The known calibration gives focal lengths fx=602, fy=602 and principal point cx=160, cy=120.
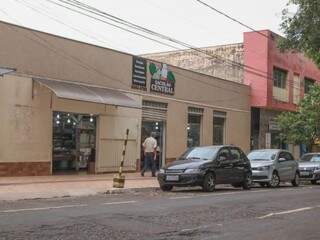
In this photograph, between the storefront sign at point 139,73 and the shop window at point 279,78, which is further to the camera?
the shop window at point 279,78

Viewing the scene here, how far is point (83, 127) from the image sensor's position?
964 inches

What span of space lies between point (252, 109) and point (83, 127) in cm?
1630

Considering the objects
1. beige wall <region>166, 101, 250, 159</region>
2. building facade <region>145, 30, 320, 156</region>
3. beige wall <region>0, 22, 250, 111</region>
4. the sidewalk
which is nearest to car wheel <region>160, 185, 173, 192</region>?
the sidewalk

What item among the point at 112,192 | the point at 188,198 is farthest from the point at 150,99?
the point at 188,198

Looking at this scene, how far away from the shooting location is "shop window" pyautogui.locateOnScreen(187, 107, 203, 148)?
3127 centimetres

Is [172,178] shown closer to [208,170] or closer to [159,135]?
[208,170]

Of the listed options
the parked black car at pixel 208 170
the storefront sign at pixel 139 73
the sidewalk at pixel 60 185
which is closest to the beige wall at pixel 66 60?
the storefront sign at pixel 139 73

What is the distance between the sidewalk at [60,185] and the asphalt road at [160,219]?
1.14 meters

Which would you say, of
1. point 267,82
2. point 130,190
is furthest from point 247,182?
point 267,82

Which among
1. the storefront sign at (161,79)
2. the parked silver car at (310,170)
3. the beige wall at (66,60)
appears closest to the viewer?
the beige wall at (66,60)

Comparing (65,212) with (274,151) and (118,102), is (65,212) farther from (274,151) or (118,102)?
(274,151)

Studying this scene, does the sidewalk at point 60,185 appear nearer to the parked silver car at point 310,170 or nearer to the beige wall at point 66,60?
the beige wall at point 66,60

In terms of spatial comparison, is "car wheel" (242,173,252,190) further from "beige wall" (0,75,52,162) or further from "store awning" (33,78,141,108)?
"beige wall" (0,75,52,162)

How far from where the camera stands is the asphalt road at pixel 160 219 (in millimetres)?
9594
